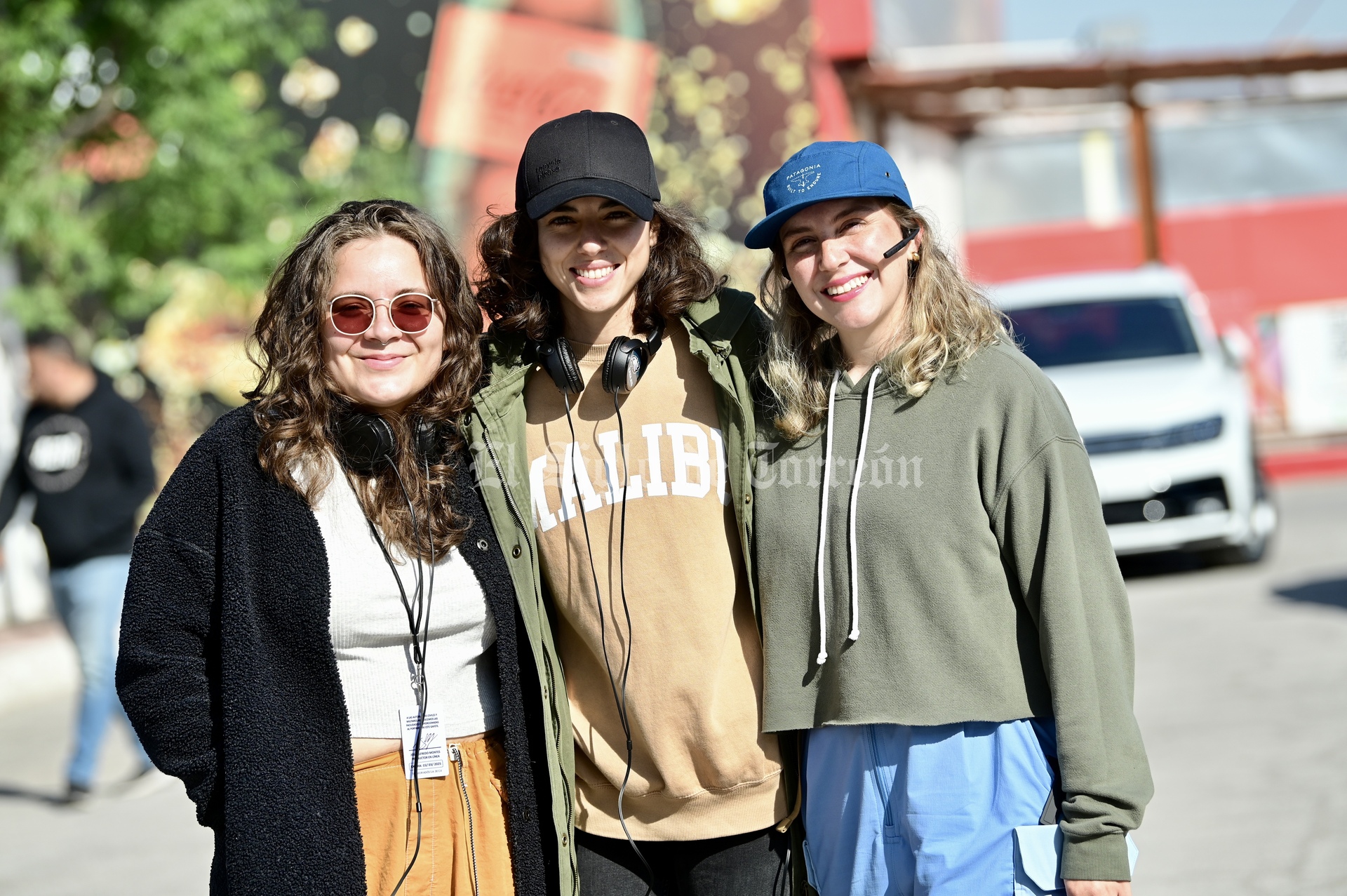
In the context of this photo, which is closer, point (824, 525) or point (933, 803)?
point (933, 803)

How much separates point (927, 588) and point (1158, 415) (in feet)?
23.2

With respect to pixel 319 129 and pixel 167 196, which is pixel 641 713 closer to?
pixel 167 196

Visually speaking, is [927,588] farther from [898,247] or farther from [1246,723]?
[1246,723]

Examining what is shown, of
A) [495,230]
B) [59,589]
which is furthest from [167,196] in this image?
[495,230]

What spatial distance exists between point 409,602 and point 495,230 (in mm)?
928

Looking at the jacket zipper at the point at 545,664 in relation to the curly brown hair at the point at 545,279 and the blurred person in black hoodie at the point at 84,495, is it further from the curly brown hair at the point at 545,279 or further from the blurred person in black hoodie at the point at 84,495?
the blurred person in black hoodie at the point at 84,495

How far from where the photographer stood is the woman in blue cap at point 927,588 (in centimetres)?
236

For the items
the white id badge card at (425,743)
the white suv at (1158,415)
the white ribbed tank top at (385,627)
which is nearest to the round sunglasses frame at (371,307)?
the white ribbed tank top at (385,627)

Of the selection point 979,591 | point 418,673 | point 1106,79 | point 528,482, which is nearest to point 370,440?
point 528,482

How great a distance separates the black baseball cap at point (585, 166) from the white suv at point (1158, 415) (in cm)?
620

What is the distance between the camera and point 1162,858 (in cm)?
462

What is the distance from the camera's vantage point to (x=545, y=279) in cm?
290

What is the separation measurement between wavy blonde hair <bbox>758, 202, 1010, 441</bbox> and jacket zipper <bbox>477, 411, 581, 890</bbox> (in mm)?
588

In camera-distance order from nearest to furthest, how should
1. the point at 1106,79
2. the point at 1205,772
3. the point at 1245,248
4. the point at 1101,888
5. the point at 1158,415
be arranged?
the point at 1101,888, the point at 1205,772, the point at 1158,415, the point at 1106,79, the point at 1245,248
